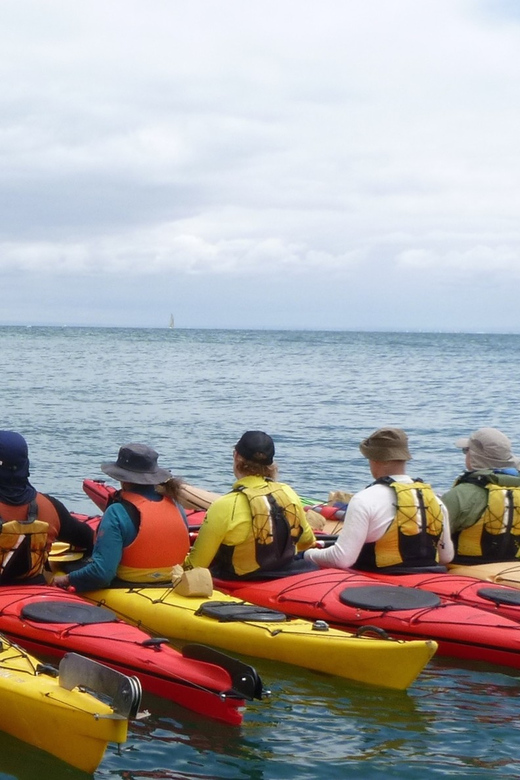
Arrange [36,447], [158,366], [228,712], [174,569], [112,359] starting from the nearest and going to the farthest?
[228,712] < [174,569] < [36,447] < [158,366] < [112,359]

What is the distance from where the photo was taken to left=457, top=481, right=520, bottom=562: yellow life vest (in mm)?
7082

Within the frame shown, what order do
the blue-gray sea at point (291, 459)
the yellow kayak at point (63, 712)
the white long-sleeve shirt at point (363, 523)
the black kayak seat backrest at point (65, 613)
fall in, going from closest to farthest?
the yellow kayak at point (63, 712)
the blue-gray sea at point (291, 459)
the black kayak seat backrest at point (65, 613)
the white long-sleeve shirt at point (363, 523)

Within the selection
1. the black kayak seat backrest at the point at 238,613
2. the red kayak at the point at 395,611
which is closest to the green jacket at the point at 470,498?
the red kayak at the point at 395,611

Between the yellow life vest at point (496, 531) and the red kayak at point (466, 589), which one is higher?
the yellow life vest at point (496, 531)

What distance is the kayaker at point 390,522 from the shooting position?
6.62 m

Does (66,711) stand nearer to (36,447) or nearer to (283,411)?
(36,447)

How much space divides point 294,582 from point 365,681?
113cm

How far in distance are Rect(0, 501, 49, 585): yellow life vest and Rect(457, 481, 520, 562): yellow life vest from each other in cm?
319

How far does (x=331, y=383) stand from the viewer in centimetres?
3984

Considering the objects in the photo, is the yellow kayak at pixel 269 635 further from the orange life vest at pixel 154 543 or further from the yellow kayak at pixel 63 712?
the yellow kayak at pixel 63 712

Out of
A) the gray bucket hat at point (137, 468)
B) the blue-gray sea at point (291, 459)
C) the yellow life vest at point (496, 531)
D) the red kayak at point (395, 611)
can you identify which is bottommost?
the blue-gray sea at point (291, 459)

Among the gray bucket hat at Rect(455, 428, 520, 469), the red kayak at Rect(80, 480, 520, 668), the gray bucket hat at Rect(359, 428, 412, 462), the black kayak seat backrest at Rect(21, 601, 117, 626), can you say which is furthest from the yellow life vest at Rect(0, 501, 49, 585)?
the gray bucket hat at Rect(455, 428, 520, 469)

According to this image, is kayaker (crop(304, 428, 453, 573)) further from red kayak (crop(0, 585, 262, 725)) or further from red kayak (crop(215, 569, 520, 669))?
red kayak (crop(0, 585, 262, 725))

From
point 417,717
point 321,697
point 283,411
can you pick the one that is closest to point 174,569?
point 321,697
